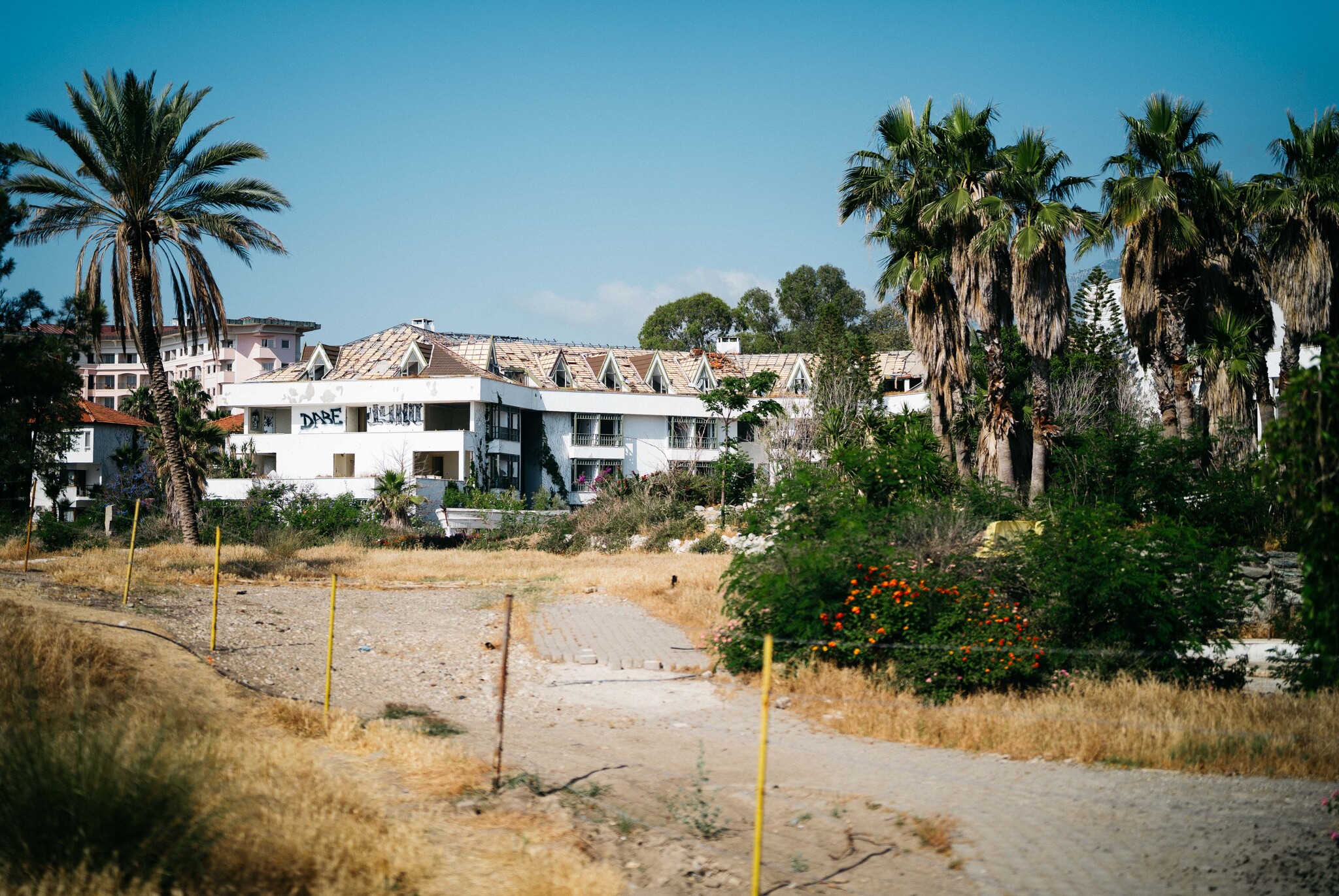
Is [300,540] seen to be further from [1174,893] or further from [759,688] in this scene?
[1174,893]

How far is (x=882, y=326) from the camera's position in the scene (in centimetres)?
10162

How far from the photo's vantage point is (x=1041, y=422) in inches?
1003

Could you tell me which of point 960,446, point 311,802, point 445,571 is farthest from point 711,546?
point 311,802

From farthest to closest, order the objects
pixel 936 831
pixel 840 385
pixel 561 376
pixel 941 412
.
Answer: pixel 561 376 → pixel 840 385 → pixel 941 412 → pixel 936 831

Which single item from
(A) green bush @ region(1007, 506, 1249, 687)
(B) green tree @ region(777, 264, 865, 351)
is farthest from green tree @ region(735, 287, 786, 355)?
(A) green bush @ region(1007, 506, 1249, 687)

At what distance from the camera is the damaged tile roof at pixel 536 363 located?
52.5 meters

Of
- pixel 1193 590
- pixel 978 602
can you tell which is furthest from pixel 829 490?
pixel 1193 590

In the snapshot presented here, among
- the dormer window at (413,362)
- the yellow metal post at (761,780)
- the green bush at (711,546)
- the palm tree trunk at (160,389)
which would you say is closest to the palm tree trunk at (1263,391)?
the green bush at (711,546)

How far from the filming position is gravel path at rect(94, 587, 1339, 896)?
706 cm

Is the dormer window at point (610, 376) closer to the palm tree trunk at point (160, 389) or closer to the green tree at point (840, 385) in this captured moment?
the green tree at point (840, 385)

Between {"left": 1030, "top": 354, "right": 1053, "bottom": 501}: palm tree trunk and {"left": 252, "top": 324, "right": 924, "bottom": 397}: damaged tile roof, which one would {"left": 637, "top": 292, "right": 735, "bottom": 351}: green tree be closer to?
{"left": 252, "top": 324, "right": 924, "bottom": 397}: damaged tile roof

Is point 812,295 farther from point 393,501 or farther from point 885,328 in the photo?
point 393,501

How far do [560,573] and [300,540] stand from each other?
1051 cm

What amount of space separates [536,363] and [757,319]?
46.3 meters
